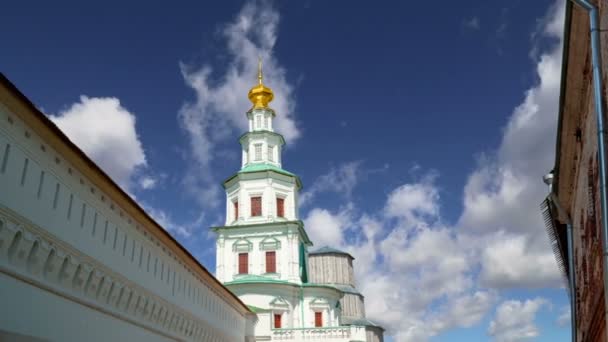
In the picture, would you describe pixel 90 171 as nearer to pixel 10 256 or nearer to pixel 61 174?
pixel 61 174

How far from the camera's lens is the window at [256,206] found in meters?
40.0

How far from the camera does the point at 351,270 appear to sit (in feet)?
265

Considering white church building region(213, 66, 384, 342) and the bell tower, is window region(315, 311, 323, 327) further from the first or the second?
the bell tower

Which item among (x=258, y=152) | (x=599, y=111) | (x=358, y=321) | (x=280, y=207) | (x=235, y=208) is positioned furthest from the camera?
(x=358, y=321)

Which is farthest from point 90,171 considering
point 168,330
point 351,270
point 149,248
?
point 351,270

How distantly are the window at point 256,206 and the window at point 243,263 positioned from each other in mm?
2889

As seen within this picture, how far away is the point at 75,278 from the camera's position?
45.4 ft

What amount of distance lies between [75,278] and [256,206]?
26373mm

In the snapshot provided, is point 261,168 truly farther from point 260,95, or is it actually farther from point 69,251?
point 69,251

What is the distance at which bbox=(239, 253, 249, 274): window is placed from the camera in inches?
1516

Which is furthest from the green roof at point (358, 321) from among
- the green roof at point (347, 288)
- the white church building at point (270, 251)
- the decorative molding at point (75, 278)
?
the decorative molding at point (75, 278)

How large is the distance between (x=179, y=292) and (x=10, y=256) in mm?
10361

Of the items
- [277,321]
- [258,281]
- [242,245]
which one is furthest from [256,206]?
[277,321]

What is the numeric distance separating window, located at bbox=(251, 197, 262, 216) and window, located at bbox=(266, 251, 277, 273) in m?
2.91
